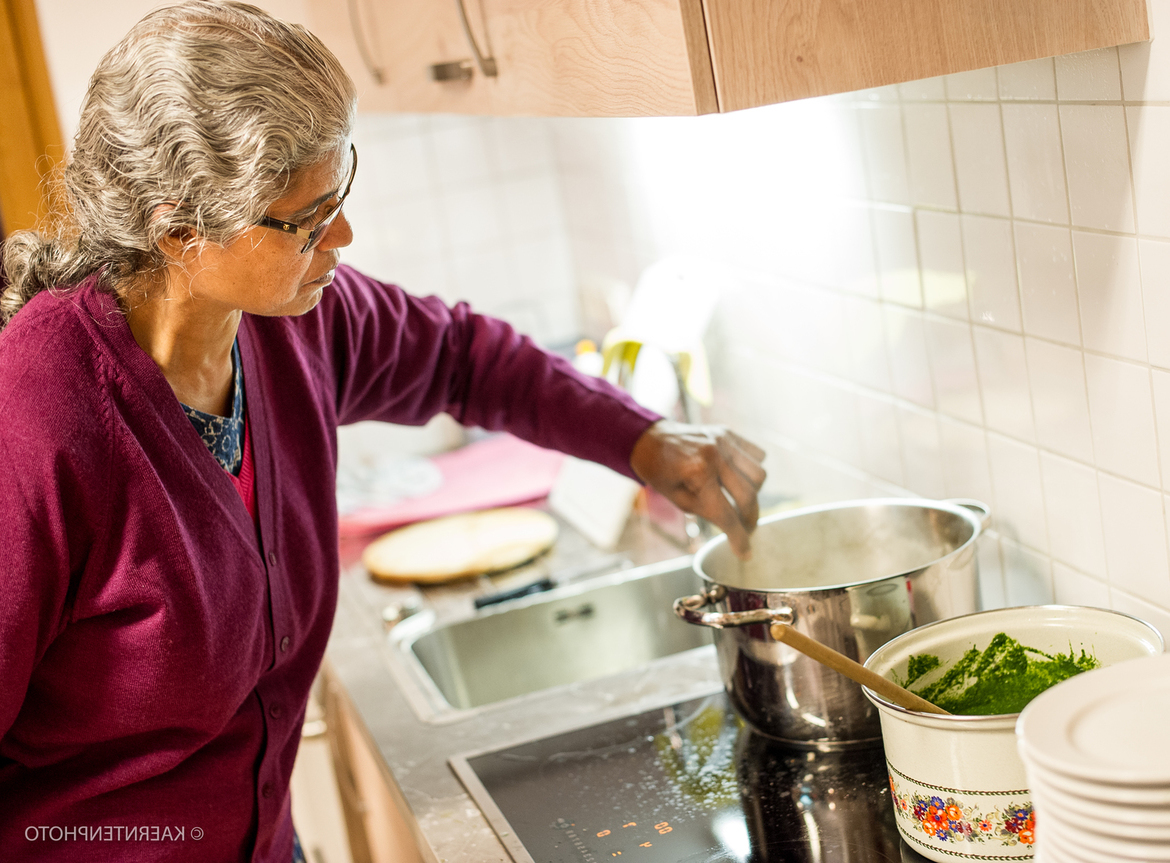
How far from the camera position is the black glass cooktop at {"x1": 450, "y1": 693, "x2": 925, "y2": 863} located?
3.33ft

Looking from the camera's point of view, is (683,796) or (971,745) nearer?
(971,745)

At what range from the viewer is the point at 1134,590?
3.51 ft

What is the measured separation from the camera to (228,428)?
1.14 metres

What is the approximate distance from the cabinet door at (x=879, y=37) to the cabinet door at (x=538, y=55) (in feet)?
0.09

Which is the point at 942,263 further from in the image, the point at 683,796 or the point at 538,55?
the point at 683,796

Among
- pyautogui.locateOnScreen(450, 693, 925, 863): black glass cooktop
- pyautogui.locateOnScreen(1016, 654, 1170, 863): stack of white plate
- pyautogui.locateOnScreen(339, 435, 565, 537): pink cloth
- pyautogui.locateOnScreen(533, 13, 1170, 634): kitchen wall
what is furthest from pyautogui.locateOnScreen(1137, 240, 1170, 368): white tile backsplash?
pyautogui.locateOnScreen(339, 435, 565, 537): pink cloth

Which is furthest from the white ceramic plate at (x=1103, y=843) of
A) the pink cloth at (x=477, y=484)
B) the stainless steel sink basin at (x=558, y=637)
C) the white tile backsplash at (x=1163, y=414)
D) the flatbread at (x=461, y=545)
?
the pink cloth at (x=477, y=484)

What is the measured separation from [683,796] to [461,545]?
91 centimetres

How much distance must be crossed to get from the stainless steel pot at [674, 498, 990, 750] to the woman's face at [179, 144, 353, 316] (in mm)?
456

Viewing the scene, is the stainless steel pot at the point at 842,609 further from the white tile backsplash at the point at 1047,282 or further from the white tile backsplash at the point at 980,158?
the white tile backsplash at the point at 980,158

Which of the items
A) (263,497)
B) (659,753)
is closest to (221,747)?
(263,497)

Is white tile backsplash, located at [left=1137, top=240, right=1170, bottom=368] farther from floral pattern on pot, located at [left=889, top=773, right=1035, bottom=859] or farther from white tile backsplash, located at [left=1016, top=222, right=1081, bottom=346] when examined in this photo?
floral pattern on pot, located at [left=889, top=773, right=1035, bottom=859]

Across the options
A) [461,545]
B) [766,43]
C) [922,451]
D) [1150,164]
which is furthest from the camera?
[461,545]

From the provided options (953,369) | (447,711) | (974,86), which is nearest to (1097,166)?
(974,86)
